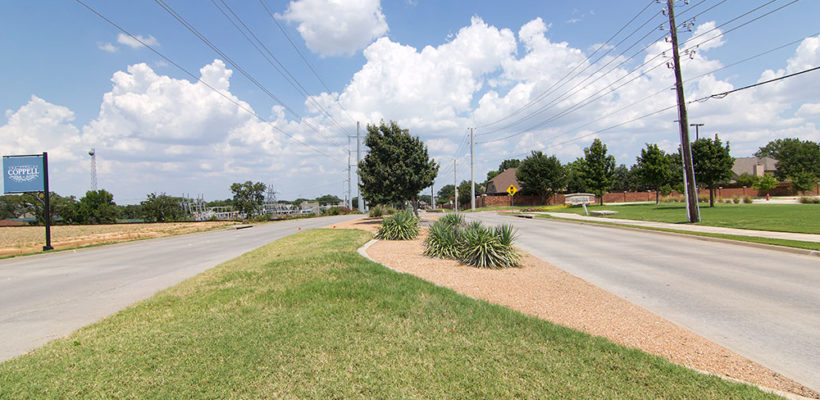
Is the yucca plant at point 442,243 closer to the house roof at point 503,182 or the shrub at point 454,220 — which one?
the shrub at point 454,220

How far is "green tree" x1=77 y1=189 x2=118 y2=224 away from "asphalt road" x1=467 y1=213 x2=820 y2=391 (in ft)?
180

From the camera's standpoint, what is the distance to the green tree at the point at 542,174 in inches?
2088

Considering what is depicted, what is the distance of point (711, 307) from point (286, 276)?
7434 millimetres

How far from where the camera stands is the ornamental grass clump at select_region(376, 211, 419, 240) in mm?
15602

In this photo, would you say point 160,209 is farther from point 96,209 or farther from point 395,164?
point 395,164

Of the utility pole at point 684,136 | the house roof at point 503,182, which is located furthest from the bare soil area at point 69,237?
the house roof at point 503,182

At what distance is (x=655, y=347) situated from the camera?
4.51 metres

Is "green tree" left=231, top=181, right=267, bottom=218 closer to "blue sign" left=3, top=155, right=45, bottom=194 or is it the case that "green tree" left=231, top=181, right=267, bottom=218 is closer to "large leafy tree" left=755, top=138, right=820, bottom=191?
"blue sign" left=3, top=155, right=45, bottom=194

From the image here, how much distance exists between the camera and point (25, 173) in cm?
2009

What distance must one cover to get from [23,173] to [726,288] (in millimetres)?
29177

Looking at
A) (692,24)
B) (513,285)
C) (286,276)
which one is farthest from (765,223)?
(286,276)

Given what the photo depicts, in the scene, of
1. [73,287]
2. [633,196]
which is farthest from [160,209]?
[633,196]

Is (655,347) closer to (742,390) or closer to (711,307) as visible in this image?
(742,390)

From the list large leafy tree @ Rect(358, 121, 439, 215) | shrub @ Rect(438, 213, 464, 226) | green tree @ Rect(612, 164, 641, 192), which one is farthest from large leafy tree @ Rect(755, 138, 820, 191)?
shrub @ Rect(438, 213, 464, 226)
